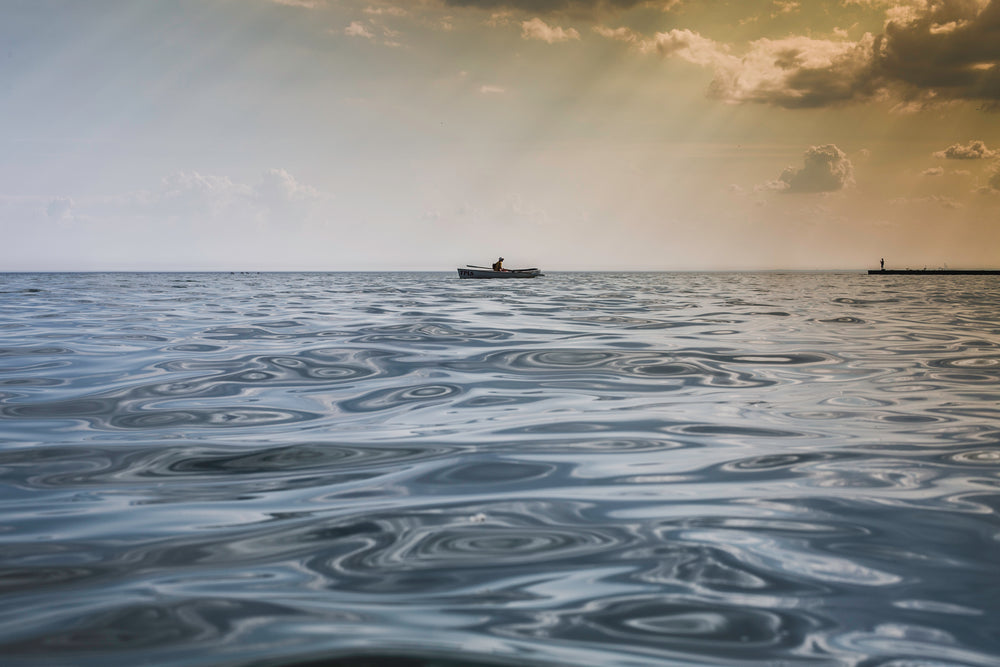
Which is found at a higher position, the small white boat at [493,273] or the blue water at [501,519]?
the small white boat at [493,273]

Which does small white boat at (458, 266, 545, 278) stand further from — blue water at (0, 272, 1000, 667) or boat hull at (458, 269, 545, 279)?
blue water at (0, 272, 1000, 667)

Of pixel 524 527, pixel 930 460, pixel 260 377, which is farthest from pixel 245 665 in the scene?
pixel 260 377

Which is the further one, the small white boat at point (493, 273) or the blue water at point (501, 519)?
the small white boat at point (493, 273)

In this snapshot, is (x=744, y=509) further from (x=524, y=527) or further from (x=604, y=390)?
(x=604, y=390)

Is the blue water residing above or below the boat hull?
below

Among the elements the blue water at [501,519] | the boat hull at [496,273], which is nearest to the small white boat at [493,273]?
the boat hull at [496,273]

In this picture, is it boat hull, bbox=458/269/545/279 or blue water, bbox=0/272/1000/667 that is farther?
boat hull, bbox=458/269/545/279

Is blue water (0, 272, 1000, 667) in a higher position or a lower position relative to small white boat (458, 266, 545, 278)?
lower

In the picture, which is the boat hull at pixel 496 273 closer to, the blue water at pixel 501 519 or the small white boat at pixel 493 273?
the small white boat at pixel 493 273

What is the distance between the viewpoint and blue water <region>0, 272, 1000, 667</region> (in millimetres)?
2096

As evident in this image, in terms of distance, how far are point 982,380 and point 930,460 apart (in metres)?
4.15

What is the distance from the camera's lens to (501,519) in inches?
126

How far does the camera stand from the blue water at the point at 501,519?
210 centimetres

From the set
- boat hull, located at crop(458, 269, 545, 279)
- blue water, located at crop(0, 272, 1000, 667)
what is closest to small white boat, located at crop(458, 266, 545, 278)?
boat hull, located at crop(458, 269, 545, 279)
